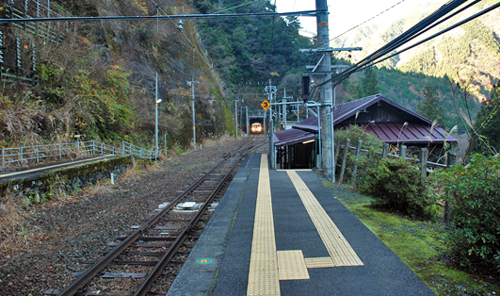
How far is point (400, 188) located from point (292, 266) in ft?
10.7

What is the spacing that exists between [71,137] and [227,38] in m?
56.3

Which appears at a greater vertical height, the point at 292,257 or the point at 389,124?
the point at 389,124

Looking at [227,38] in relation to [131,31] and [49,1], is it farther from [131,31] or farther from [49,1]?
[49,1]

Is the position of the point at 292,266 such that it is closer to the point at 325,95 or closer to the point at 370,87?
the point at 325,95

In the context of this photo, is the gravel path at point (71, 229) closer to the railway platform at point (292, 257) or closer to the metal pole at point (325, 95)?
the railway platform at point (292, 257)

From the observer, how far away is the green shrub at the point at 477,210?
11.3ft

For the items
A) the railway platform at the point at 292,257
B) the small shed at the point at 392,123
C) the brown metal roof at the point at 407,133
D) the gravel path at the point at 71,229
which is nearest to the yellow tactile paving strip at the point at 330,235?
the railway platform at the point at 292,257

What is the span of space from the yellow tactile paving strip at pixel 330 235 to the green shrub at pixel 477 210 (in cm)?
134

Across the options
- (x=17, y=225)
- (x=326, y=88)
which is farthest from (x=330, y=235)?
(x=17, y=225)

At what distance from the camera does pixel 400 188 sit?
594 centimetres

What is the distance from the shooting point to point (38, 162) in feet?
37.4

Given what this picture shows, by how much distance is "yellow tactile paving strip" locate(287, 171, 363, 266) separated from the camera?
414 centimetres

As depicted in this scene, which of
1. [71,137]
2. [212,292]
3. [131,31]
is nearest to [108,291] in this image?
[212,292]

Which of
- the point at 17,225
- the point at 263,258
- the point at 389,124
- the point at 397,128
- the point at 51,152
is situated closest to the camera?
the point at 263,258
